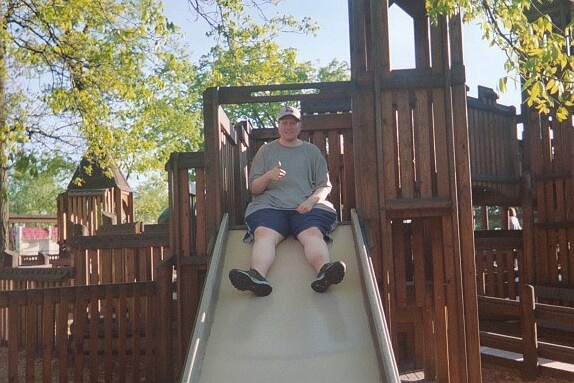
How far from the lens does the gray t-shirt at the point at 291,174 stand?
5117 mm

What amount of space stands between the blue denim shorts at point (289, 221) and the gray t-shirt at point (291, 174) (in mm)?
74

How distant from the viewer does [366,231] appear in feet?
17.1

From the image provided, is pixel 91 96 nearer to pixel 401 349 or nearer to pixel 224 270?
pixel 401 349

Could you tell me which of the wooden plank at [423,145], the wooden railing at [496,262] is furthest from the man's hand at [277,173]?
the wooden railing at [496,262]

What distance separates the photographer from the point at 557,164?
12.0 metres

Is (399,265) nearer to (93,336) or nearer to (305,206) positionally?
(305,206)

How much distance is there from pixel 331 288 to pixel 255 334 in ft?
2.50

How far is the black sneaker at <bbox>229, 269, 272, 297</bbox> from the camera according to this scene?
13.9 feet

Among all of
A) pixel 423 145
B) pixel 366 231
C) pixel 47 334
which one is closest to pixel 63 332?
pixel 47 334

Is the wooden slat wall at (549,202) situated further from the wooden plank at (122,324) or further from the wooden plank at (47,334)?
the wooden plank at (47,334)

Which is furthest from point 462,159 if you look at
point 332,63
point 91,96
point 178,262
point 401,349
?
point 332,63

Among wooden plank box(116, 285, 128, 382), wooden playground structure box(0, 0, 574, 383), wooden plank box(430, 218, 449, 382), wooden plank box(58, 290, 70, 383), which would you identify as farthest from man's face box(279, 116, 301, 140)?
wooden plank box(58, 290, 70, 383)

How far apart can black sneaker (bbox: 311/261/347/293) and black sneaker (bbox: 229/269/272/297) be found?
0.35 metres

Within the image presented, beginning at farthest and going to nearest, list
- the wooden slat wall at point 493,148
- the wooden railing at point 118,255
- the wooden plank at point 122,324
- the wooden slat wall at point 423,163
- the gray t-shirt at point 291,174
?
the wooden slat wall at point 493,148 < the wooden railing at point 118,255 < the wooden plank at point 122,324 < the wooden slat wall at point 423,163 < the gray t-shirt at point 291,174
